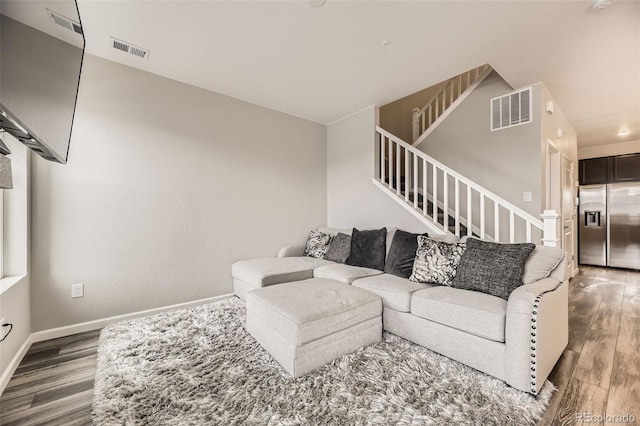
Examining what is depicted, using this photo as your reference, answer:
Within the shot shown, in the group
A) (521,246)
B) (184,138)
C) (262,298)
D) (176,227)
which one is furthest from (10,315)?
(521,246)

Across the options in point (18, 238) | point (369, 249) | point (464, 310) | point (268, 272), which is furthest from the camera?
point (369, 249)

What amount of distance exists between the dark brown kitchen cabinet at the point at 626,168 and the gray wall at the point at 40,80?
7.80m

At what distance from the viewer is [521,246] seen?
1979mm

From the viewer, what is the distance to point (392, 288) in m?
2.21

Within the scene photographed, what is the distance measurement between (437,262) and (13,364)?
3.13 meters

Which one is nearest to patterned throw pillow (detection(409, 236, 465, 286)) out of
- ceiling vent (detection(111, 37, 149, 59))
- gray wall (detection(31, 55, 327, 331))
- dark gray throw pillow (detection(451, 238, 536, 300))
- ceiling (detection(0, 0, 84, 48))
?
dark gray throw pillow (detection(451, 238, 536, 300))

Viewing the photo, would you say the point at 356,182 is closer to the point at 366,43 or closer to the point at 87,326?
the point at 366,43

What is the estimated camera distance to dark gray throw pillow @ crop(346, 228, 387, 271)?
2.93 meters

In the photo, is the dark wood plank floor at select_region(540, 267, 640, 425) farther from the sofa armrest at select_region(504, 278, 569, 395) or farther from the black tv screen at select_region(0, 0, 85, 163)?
the black tv screen at select_region(0, 0, 85, 163)

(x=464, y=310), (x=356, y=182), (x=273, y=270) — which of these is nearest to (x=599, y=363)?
(x=464, y=310)

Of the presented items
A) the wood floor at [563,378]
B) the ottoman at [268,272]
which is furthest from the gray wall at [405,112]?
the wood floor at [563,378]

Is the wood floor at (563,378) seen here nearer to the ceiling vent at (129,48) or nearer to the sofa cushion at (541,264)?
the sofa cushion at (541,264)

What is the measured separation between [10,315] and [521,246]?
3577 millimetres

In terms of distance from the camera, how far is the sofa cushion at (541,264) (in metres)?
1.86
